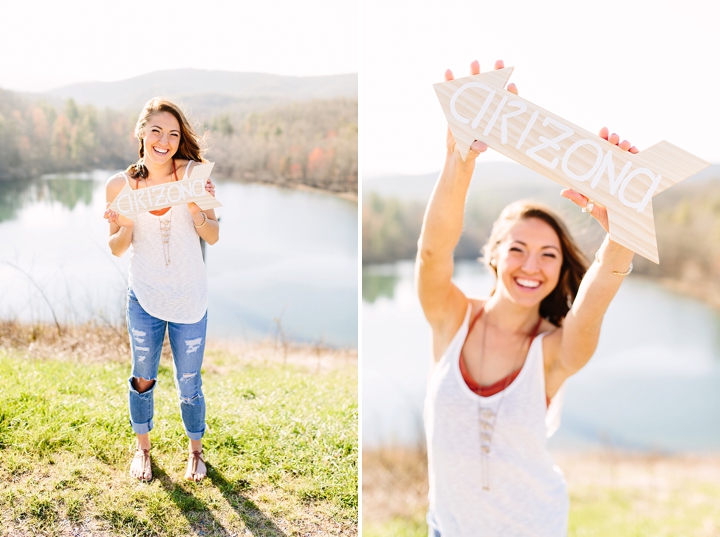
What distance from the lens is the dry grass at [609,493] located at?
2586 millimetres

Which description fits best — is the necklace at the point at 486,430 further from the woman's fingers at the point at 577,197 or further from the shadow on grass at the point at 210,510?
the shadow on grass at the point at 210,510

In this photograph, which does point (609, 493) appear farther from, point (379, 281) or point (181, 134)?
point (181, 134)

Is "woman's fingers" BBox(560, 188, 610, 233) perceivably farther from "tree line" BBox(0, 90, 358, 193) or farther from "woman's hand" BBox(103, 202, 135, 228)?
"tree line" BBox(0, 90, 358, 193)

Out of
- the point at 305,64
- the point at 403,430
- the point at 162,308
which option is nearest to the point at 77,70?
the point at 305,64

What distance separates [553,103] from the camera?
8.05ft

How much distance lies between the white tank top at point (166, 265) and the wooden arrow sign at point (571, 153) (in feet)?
3.17

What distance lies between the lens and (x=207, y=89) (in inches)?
118

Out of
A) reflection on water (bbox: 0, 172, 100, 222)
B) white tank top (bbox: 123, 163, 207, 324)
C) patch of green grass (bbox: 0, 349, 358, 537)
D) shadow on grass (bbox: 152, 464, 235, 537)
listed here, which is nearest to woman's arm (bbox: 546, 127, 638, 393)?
white tank top (bbox: 123, 163, 207, 324)

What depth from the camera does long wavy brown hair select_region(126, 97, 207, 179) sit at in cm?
175

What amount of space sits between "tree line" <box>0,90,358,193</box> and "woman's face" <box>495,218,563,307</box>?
6.37 feet

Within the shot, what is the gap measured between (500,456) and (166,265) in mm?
1145

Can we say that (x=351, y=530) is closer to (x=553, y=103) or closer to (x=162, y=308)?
(x=162, y=308)

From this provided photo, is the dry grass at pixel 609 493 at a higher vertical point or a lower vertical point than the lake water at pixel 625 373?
lower

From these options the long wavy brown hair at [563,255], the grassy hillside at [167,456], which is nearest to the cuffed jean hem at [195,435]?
the grassy hillside at [167,456]
